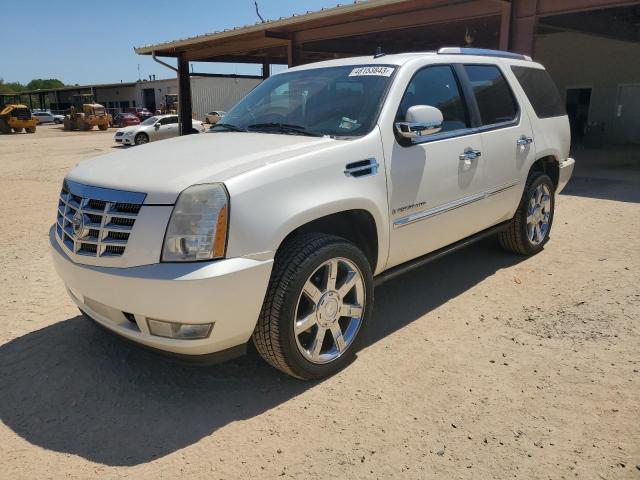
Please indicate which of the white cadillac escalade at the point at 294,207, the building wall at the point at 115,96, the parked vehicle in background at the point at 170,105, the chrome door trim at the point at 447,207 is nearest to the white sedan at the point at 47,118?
the building wall at the point at 115,96

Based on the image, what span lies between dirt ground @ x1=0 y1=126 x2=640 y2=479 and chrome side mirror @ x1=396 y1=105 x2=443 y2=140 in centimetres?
140

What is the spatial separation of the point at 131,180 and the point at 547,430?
8.16 feet

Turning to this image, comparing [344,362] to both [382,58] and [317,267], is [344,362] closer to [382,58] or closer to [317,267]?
[317,267]

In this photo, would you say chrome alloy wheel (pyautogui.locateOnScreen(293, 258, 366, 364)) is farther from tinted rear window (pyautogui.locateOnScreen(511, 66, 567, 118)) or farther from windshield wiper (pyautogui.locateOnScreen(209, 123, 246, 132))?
tinted rear window (pyautogui.locateOnScreen(511, 66, 567, 118))

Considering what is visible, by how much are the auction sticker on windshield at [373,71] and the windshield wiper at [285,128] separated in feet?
1.93

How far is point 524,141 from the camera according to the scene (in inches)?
179

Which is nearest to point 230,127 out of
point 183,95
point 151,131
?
point 183,95


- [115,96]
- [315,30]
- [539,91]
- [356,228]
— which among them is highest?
[315,30]

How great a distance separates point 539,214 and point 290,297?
11.5 ft

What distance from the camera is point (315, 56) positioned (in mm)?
21516

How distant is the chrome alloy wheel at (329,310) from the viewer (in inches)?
113

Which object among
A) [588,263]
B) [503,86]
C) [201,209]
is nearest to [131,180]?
[201,209]

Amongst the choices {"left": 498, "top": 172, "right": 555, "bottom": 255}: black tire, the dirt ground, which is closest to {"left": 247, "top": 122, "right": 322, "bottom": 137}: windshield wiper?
the dirt ground

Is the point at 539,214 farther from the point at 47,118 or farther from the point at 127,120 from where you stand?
the point at 47,118
